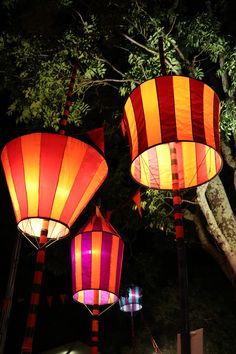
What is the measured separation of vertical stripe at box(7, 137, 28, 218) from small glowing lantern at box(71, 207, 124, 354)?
7.75 feet

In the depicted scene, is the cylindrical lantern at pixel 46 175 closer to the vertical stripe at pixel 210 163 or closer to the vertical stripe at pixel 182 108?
the vertical stripe at pixel 182 108

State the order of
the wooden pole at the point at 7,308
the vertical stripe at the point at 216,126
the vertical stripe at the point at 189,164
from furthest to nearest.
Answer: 1. the wooden pole at the point at 7,308
2. the vertical stripe at the point at 189,164
3. the vertical stripe at the point at 216,126

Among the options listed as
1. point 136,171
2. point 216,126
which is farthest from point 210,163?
point 216,126

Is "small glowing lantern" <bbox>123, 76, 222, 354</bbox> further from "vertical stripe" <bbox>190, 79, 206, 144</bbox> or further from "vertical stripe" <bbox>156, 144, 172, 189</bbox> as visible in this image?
"vertical stripe" <bbox>156, 144, 172, 189</bbox>

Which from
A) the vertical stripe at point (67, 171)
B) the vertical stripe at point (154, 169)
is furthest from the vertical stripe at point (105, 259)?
the vertical stripe at point (67, 171)

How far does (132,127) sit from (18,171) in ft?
4.17

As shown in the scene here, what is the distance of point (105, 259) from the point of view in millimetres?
5699

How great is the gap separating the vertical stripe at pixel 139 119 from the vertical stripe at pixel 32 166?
1.01 meters

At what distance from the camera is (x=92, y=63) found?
752 cm

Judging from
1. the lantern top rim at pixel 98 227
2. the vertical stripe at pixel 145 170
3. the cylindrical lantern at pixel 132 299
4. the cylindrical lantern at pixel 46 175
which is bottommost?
the cylindrical lantern at pixel 132 299

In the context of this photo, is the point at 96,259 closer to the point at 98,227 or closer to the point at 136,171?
the point at 98,227

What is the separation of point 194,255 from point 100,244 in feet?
30.3

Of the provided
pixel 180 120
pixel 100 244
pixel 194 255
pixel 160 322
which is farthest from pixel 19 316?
pixel 180 120

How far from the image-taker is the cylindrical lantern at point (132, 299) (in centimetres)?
1145
